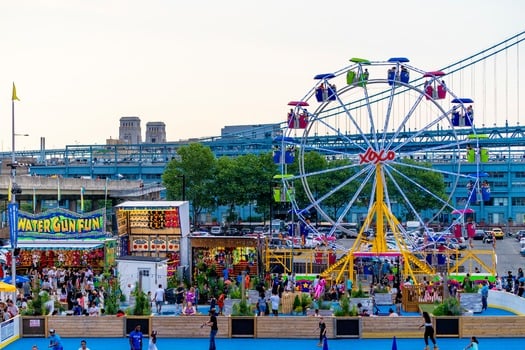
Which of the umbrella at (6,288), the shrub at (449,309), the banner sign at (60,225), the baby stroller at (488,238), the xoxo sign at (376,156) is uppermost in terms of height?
the xoxo sign at (376,156)

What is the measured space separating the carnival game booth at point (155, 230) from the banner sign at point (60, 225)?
255 centimetres

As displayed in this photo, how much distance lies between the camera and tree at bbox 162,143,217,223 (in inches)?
3757

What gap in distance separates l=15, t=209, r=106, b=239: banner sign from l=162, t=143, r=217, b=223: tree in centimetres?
4017

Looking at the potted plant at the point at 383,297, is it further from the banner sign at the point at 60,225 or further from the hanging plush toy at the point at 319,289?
the banner sign at the point at 60,225

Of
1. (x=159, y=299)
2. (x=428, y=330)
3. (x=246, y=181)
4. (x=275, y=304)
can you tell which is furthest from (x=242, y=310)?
(x=246, y=181)

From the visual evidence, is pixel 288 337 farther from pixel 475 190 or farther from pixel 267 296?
pixel 475 190

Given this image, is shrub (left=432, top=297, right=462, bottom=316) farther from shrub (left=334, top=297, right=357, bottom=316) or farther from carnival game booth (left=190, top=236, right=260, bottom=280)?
carnival game booth (left=190, top=236, right=260, bottom=280)

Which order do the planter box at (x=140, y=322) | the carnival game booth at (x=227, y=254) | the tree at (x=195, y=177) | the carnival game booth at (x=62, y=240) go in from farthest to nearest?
the tree at (x=195, y=177)
the carnival game booth at (x=62, y=240)
the carnival game booth at (x=227, y=254)
the planter box at (x=140, y=322)

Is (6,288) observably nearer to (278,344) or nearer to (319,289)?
(278,344)

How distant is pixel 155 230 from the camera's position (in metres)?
52.2

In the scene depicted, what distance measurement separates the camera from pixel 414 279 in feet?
145

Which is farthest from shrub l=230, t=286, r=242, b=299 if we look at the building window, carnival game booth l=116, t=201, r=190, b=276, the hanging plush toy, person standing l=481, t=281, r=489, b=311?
the building window

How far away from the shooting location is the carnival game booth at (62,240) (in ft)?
174

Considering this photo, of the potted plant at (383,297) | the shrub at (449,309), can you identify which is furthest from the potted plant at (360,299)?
the shrub at (449,309)
